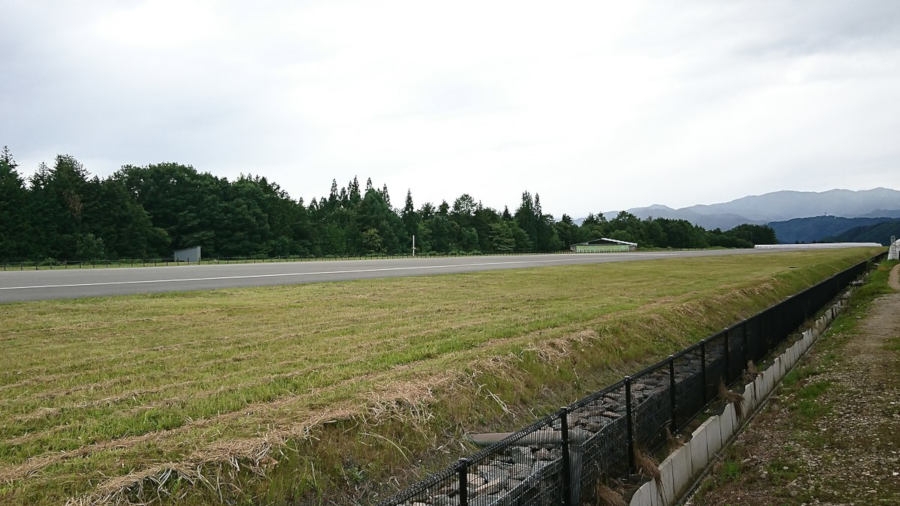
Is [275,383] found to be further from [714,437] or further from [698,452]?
[714,437]

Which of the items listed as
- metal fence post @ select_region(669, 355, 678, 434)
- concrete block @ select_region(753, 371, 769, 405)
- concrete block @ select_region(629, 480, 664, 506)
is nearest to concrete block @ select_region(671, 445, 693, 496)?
metal fence post @ select_region(669, 355, 678, 434)

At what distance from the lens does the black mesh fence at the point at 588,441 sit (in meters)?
5.88

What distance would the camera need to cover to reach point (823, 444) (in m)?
10.6

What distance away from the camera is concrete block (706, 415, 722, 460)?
10.3 m

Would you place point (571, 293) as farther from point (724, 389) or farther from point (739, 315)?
point (724, 389)

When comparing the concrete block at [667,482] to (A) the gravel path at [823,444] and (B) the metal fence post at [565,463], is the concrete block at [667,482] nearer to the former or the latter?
(A) the gravel path at [823,444]

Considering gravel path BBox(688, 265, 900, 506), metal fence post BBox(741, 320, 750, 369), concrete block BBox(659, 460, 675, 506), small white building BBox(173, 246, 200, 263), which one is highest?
small white building BBox(173, 246, 200, 263)

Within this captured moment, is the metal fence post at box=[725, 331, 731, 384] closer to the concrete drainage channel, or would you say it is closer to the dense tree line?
the concrete drainage channel

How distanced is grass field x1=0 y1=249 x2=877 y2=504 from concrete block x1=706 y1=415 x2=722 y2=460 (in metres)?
2.44

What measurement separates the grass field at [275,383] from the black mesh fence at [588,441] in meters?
1.46

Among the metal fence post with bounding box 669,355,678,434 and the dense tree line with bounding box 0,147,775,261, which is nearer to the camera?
the metal fence post with bounding box 669,355,678,434

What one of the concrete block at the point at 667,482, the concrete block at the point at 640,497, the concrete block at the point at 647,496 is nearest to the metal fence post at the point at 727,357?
the concrete block at the point at 667,482

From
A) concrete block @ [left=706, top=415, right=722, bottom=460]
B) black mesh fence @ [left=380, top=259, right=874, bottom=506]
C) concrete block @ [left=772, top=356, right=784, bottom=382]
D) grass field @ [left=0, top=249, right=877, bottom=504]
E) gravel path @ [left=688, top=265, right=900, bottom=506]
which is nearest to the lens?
black mesh fence @ [left=380, top=259, right=874, bottom=506]

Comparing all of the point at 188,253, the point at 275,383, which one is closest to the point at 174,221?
the point at 188,253
